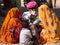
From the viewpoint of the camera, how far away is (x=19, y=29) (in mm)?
7773

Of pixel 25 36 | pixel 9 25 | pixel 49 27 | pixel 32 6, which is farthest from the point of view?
pixel 32 6

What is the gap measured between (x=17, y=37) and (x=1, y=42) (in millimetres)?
347

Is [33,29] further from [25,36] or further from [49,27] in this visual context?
[25,36]

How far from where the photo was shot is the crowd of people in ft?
23.7

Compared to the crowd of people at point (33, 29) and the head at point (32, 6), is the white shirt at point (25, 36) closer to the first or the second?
the crowd of people at point (33, 29)

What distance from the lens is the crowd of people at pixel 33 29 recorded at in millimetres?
7227

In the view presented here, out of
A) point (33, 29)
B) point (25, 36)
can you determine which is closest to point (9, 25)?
point (33, 29)

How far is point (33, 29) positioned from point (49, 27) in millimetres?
325

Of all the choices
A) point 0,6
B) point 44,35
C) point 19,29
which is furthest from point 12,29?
point 0,6

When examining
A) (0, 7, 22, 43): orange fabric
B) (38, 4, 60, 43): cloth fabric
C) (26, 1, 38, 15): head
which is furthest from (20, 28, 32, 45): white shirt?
(26, 1, 38, 15): head

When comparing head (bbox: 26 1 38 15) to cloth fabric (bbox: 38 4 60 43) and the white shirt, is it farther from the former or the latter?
the white shirt

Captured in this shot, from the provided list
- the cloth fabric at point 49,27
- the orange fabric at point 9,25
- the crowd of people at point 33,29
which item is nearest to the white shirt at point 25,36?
the crowd of people at point 33,29

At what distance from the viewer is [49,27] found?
299 inches

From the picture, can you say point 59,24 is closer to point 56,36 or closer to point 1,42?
point 56,36
